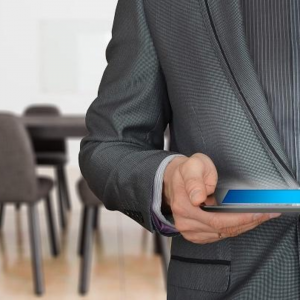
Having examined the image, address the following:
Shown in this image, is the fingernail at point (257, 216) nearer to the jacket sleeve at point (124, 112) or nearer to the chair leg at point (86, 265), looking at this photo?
the jacket sleeve at point (124, 112)

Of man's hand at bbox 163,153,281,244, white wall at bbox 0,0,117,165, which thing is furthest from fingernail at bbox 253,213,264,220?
white wall at bbox 0,0,117,165

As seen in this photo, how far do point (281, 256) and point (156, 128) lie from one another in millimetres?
272

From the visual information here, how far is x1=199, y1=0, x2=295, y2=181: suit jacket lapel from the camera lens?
3.11 ft

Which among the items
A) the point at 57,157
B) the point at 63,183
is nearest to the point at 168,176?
the point at 57,157

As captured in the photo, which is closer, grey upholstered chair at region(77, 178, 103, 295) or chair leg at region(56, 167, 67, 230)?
grey upholstered chair at region(77, 178, 103, 295)

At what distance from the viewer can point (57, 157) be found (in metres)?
5.38

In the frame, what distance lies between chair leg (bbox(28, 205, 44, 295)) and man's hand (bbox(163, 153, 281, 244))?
2938mm

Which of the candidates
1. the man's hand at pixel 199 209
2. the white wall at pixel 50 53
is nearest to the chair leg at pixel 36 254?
the man's hand at pixel 199 209

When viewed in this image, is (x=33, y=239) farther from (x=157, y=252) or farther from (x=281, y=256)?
(x=281, y=256)

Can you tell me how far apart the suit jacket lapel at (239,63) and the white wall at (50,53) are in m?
7.61

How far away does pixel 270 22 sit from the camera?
39.1 inches

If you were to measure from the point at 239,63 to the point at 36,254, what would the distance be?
9.59 feet

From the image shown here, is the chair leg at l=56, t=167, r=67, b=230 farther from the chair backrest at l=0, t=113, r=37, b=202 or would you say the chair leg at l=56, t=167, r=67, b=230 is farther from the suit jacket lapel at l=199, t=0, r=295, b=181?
the suit jacket lapel at l=199, t=0, r=295, b=181

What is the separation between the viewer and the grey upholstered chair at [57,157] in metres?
5.36
